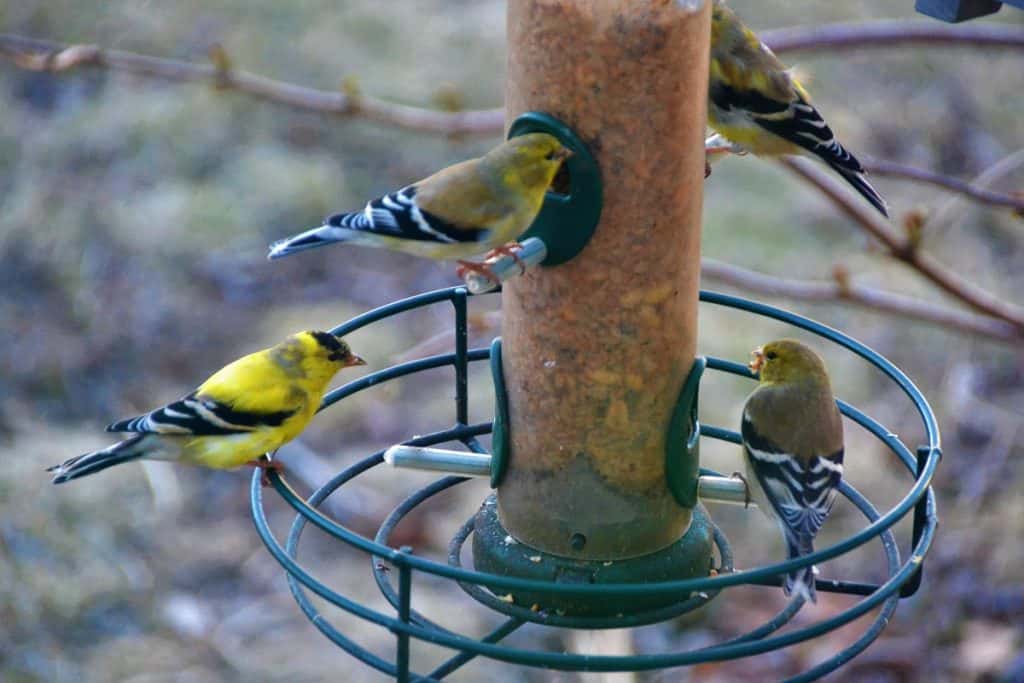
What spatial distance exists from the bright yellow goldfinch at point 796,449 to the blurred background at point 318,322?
1057mm

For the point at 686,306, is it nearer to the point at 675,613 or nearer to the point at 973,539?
the point at 675,613

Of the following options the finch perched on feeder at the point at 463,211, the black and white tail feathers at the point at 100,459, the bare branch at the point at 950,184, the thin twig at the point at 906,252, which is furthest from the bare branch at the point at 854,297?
the black and white tail feathers at the point at 100,459

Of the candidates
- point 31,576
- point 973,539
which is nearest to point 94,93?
point 31,576

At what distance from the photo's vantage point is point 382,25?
38.3 ft

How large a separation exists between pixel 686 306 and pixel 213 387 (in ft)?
5.19

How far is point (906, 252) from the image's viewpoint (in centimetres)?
519

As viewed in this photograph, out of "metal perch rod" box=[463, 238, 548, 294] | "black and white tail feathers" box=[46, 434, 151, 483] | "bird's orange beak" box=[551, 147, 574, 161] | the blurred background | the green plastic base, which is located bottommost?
the blurred background

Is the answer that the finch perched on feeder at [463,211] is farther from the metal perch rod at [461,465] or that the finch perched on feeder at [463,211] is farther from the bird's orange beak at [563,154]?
the metal perch rod at [461,465]

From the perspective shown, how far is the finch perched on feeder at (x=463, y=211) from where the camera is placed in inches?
149

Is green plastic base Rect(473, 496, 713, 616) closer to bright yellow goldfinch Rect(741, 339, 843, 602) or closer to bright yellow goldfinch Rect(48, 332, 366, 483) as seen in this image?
bright yellow goldfinch Rect(741, 339, 843, 602)

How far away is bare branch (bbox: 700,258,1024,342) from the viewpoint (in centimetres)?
550

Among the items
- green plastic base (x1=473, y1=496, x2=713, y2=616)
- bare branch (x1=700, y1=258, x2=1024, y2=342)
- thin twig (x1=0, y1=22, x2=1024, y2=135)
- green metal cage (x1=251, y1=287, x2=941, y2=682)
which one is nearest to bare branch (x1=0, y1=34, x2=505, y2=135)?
thin twig (x1=0, y1=22, x2=1024, y2=135)

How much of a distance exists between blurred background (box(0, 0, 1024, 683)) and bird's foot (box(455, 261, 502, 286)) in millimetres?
853

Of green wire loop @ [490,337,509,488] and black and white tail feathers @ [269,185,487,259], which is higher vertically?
black and white tail feathers @ [269,185,487,259]
